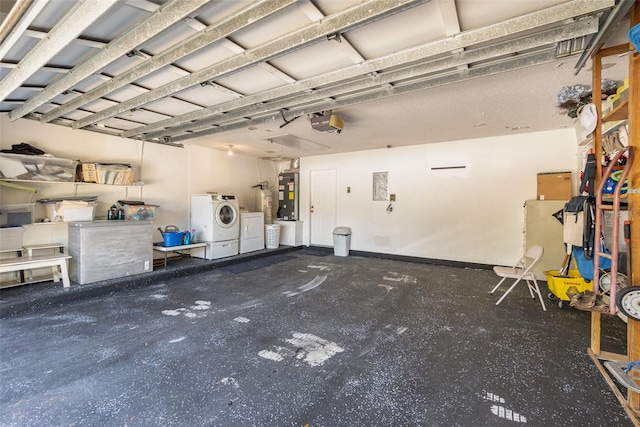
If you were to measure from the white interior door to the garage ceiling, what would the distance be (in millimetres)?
3021

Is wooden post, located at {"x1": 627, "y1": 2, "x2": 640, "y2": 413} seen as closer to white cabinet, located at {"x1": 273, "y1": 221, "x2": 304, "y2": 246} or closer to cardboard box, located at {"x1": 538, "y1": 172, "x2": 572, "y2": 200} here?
cardboard box, located at {"x1": 538, "y1": 172, "x2": 572, "y2": 200}

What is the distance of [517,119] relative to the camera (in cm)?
407

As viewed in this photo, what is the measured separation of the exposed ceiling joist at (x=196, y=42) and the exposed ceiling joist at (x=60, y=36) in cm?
59

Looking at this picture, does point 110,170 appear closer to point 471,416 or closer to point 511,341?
point 471,416

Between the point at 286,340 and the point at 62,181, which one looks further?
the point at 62,181

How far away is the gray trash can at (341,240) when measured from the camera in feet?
21.8

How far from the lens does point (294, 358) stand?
7.31 feet

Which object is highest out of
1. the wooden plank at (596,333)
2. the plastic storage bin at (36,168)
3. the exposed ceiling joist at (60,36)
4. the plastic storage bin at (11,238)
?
the exposed ceiling joist at (60,36)

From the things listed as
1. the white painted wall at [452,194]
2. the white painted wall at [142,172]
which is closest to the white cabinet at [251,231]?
the white painted wall at [142,172]

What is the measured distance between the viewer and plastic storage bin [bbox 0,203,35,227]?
3645 mm

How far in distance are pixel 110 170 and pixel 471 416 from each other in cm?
577

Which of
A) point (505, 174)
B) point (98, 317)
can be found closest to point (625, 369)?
point (505, 174)

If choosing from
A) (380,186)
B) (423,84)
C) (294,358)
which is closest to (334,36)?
(423,84)

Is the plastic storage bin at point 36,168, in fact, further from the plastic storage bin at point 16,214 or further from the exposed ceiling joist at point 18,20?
the exposed ceiling joist at point 18,20
